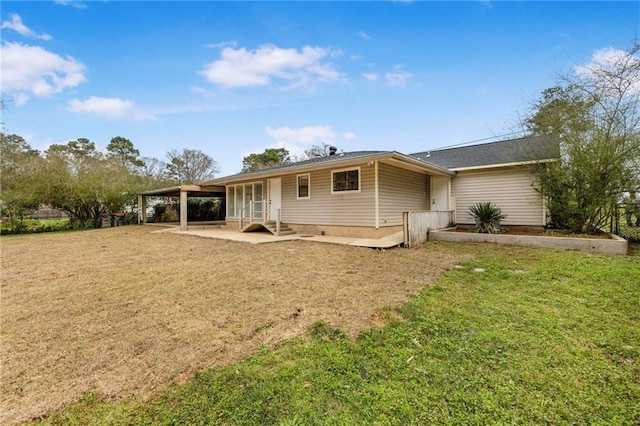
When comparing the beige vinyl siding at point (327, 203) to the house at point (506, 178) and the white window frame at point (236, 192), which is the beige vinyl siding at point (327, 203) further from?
the house at point (506, 178)

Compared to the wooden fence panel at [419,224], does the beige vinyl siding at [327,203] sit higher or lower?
higher

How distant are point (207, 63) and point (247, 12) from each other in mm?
2936

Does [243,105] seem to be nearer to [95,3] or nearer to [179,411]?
[95,3]

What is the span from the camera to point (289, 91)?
47.7 ft

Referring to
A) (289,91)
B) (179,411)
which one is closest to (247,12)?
(289,91)

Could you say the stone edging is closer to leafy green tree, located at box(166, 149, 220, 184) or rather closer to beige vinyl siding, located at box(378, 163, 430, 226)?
beige vinyl siding, located at box(378, 163, 430, 226)

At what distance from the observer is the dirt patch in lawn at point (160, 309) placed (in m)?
2.16

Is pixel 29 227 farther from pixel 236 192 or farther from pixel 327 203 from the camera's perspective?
pixel 327 203

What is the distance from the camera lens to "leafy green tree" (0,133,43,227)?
1336cm

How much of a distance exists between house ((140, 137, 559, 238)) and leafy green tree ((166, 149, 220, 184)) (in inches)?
881

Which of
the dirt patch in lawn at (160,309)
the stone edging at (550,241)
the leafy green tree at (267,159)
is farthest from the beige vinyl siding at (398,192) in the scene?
the leafy green tree at (267,159)

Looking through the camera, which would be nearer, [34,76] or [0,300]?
[0,300]

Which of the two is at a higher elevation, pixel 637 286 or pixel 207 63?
pixel 207 63

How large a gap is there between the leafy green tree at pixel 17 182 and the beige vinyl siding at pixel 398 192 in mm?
16801
